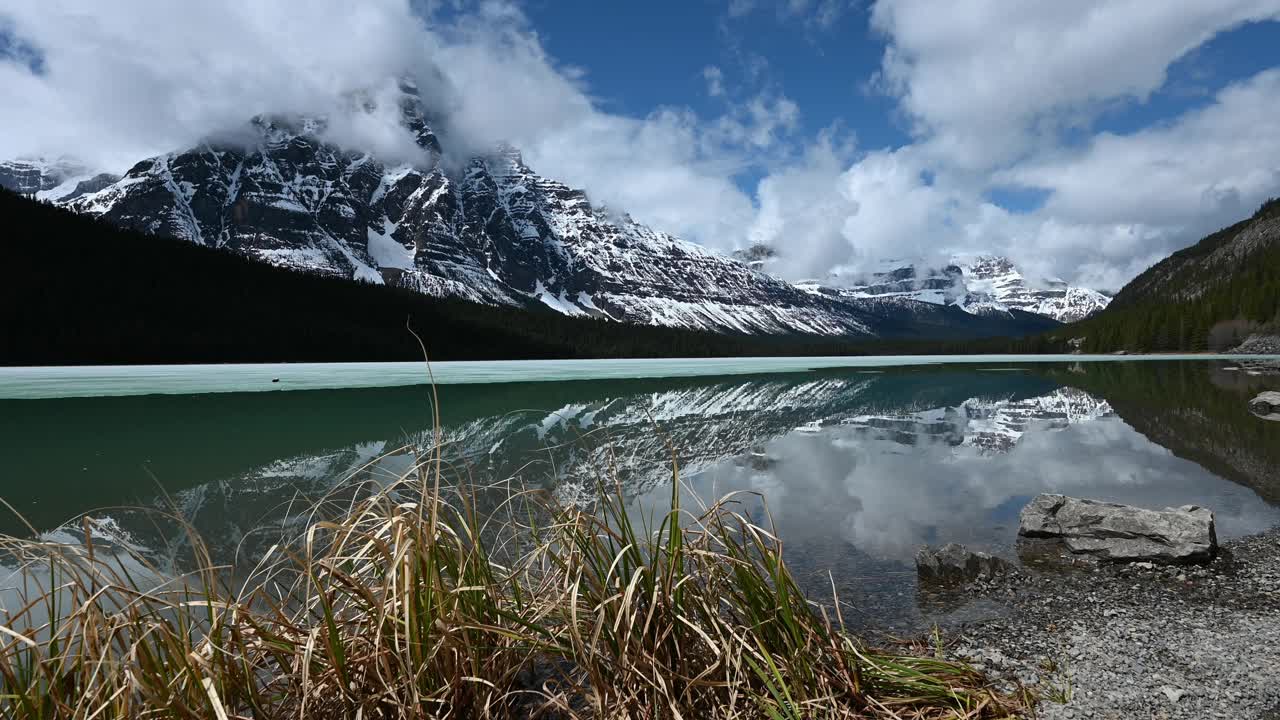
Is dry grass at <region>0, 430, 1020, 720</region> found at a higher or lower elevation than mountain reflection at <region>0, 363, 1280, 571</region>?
higher

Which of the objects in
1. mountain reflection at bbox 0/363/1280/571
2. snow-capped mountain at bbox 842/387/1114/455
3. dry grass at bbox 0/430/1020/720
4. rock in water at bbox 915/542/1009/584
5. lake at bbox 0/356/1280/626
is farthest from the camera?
snow-capped mountain at bbox 842/387/1114/455

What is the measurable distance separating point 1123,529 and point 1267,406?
56.0 ft

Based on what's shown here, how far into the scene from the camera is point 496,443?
12523 millimetres

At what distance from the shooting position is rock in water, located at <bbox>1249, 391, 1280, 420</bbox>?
16.1 m

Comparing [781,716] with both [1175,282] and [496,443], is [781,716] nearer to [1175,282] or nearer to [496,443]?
[496,443]

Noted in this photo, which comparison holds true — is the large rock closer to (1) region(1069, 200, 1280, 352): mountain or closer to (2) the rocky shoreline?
(2) the rocky shoreline

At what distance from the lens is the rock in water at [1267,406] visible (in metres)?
16.1

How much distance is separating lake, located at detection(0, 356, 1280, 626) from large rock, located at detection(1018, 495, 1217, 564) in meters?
0.45

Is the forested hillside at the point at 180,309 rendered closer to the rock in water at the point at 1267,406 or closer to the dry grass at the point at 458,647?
the dry grass at the point at 458,647

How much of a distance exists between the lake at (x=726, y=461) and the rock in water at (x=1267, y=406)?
1.31 feet

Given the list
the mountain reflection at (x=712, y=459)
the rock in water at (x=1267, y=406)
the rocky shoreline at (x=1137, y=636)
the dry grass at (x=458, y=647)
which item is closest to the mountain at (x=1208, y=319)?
the mountain reflection at (x=712, y=459)

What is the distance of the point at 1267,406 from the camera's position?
56.4 ft

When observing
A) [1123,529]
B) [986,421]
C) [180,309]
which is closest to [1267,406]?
[986,421]

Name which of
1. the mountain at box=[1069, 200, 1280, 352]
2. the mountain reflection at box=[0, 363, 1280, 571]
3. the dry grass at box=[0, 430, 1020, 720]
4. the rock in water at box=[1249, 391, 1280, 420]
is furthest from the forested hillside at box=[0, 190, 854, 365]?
the mountain at box=[1069, 200, 1280, 352]
